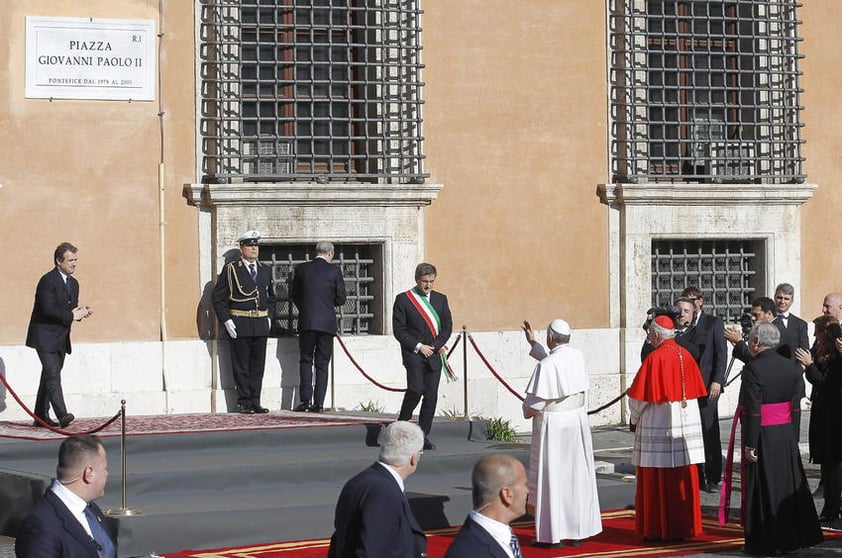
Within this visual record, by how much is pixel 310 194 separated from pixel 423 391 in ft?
10.7

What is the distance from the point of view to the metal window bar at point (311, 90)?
16.2 m

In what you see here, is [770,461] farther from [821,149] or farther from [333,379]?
[821,149]

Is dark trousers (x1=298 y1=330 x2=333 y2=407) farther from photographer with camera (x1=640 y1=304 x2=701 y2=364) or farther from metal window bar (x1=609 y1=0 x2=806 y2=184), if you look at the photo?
metal window bar (x1=609 y1=0 x2=806 y2=184)

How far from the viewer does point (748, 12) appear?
1883 cm

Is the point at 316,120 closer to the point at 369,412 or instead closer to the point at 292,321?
the point at 292,321

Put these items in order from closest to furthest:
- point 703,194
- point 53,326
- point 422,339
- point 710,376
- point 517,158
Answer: point 710,376 < point 53,326 < point 422,339 < point 517,158 < point 703,194

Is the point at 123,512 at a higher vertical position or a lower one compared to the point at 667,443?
lower

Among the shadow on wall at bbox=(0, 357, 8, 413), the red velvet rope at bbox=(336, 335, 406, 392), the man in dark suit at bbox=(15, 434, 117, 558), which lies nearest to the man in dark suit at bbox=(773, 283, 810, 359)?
the red velvet rope at bbox=(336, 335, 406, 392)

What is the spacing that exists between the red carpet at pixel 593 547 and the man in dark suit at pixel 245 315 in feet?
13.2

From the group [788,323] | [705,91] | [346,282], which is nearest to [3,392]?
[346,282]

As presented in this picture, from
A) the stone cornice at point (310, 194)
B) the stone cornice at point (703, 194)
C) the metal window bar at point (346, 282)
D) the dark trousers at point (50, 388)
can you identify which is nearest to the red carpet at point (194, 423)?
the dark trousers at point (50, 388)

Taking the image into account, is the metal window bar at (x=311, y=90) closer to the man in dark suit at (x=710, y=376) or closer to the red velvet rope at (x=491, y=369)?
the red velvet rope at (x=491, y=369)

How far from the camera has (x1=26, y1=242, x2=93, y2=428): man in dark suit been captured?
45.1ft

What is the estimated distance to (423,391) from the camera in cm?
1390
